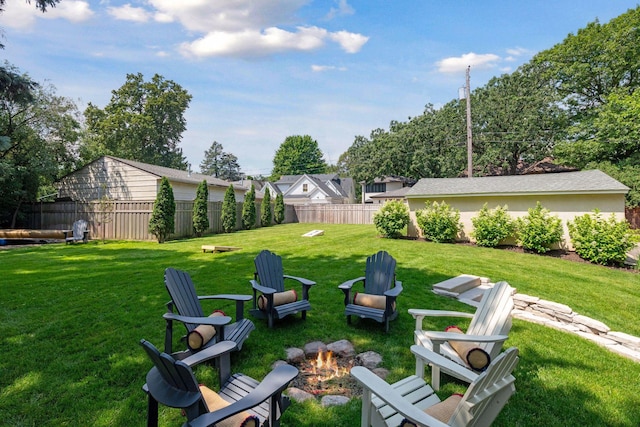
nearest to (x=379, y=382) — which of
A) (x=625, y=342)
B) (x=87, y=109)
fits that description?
(x=625, y=342)

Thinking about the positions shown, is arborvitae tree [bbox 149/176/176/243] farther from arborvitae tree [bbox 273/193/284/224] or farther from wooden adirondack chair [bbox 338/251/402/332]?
wooden adirondack chair [bbox 338/251/402/332]

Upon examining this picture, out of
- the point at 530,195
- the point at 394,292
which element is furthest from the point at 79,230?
the point at 530,195

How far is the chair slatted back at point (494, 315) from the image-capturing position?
3090mm

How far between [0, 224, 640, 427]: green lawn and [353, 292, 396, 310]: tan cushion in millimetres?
294

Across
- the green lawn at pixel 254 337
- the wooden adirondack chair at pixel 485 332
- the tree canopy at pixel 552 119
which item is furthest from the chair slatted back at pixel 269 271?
the tree canopy at pixel 552 119

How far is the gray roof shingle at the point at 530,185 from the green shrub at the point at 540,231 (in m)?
1.08

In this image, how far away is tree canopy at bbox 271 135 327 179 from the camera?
60.4 metres

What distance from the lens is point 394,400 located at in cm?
180

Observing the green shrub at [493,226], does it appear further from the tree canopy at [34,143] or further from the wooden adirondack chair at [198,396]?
the tree canopy at [34,143]

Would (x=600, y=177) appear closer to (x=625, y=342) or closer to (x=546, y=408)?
(x=625, y=342)

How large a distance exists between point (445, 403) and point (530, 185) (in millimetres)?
12079

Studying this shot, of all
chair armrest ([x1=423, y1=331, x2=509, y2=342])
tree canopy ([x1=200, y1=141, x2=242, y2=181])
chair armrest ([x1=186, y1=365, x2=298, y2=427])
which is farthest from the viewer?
tree canopy ([x1=200, y1=141, x2=242, y2=181])

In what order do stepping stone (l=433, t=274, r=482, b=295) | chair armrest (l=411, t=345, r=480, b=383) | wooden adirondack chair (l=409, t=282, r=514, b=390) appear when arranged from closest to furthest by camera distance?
chair armrest (l=411, t=345, r=480, b=383) → wooden adirondack chair (l=409, t=282, r=514, b=390) → stepping stone (l=433, t=274, r=482, b=295)

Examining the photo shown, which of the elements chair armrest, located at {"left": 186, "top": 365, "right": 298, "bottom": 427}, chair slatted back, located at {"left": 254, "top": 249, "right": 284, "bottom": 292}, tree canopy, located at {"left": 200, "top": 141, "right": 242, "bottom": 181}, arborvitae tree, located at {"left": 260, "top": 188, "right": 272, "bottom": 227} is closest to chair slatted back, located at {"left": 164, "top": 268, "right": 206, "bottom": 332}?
chair slatted back, located at {"left": 254, "top": 249, "right": 284, "bottom": 292}
